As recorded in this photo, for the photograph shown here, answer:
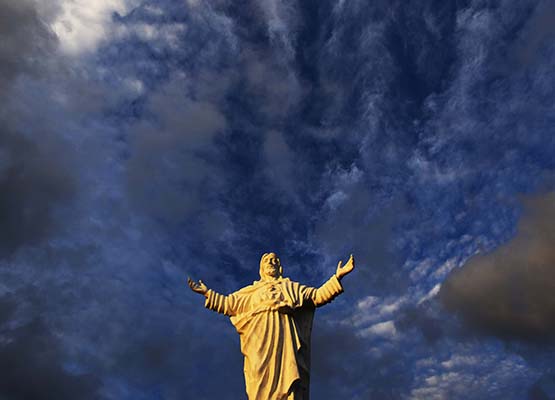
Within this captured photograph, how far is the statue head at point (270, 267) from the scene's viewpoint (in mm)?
18984

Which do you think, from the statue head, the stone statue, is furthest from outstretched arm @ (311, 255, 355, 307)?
the statue head

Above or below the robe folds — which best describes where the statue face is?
above

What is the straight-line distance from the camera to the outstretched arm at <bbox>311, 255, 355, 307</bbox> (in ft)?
57.7

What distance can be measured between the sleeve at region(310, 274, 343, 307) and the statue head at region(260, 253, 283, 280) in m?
1.69

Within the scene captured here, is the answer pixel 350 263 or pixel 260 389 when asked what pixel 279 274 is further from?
pixel 260 389

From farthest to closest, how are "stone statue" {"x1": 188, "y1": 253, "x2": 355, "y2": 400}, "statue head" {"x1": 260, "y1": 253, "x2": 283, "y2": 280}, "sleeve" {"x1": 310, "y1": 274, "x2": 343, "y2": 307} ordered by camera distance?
"statue head" {"x1": 260, "y1": 253, "x2": 283, "y2": 280} < "sleeve" {"x1": 310, "y1": 274, "x2": 343, "y2": 307} < "stone statue" {"x1": 188, "y1": 253, "x2": 355, "y2": 400}

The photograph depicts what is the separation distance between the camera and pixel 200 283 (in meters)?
18.1

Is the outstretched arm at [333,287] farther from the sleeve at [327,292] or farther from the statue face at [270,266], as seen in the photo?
the statue face at [270,266]

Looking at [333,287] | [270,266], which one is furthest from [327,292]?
[270,266]

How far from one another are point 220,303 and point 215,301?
162 mm

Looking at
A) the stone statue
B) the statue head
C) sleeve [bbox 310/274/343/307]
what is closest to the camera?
the stone statue

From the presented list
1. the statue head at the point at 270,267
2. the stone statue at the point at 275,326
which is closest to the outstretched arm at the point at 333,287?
the stone statue at the point at 275,326

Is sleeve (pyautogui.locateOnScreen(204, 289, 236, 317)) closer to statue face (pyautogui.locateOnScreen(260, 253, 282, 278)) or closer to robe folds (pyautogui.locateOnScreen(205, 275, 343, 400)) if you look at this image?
robe folds (pyautogui.locateOnScreen(205, 275, 343, 400))

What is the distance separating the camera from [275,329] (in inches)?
674
